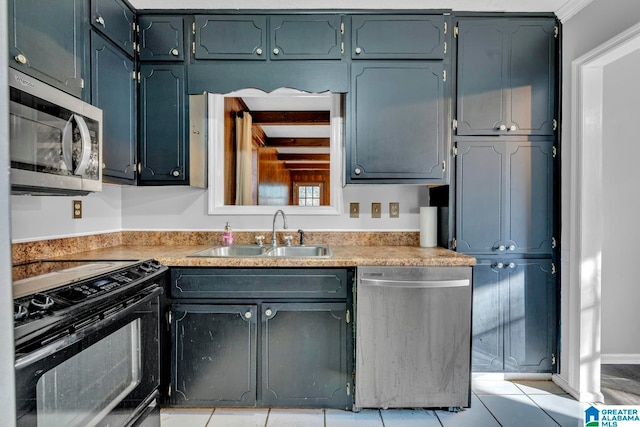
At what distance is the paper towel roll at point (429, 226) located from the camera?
240 cm

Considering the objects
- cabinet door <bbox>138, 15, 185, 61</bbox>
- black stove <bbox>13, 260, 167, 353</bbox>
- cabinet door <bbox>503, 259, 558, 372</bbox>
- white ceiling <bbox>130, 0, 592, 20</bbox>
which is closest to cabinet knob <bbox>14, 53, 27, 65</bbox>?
black stove <bbox>13, 260, 167, 353</bbox>

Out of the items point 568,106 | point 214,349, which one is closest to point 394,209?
point 568,106

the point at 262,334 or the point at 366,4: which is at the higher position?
the point at 366,4

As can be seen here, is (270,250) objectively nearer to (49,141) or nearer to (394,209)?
(394,209)

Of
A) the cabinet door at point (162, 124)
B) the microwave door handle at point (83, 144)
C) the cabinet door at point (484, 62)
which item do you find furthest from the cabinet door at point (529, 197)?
the microwave door handle at point (83, 144)

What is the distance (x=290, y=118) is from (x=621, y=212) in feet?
8.21

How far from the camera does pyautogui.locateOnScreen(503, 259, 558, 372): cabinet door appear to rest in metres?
2.26

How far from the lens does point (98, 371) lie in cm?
134

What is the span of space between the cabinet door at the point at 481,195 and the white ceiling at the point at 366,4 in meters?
0.85

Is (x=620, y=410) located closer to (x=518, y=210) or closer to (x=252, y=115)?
(x=518, y=210)

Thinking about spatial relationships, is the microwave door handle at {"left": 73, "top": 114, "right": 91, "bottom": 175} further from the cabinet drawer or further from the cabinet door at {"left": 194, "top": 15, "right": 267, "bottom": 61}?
the cabinet door at {"left": 194, "top": 15, "right": 267, "bottom": 61}

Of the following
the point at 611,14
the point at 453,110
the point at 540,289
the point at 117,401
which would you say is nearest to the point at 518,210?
the point at 540,289

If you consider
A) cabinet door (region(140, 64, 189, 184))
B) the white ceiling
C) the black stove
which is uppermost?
the white ceiling

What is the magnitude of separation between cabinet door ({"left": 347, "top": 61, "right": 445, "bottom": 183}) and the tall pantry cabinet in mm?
189
